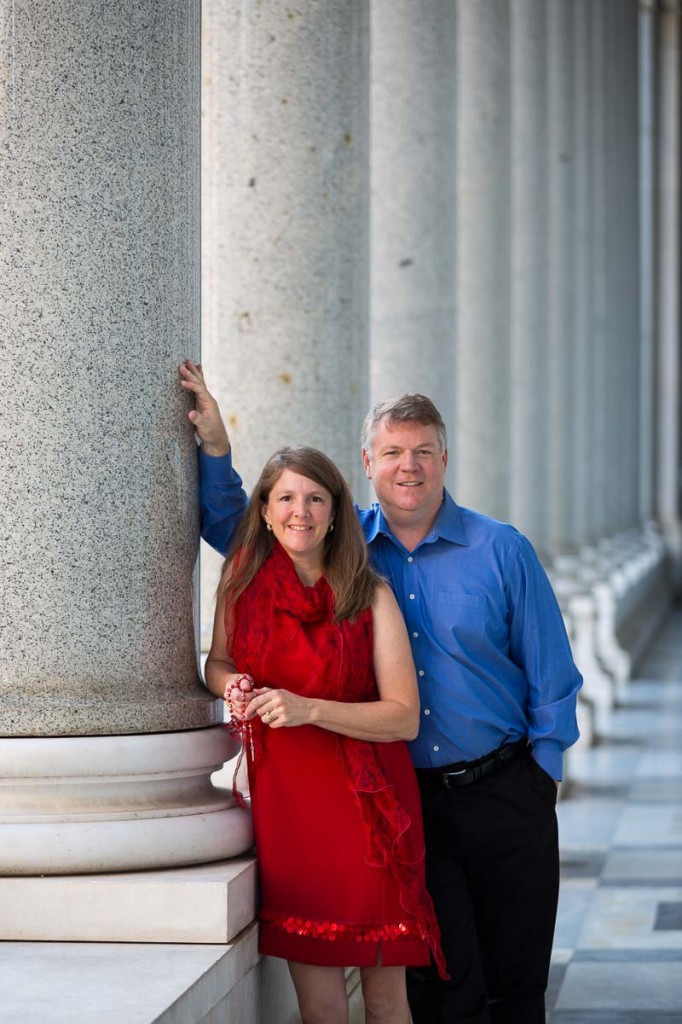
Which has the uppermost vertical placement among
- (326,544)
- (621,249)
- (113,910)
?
(621,249)

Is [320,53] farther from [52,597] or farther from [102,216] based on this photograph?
[52,597]

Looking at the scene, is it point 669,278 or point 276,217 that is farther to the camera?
point 669,278

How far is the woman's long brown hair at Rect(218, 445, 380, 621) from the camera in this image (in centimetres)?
1139

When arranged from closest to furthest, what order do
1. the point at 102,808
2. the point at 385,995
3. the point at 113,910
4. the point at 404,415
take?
the point at 113,910
the point at 102,808
the point at 385,995
the point at 404,415

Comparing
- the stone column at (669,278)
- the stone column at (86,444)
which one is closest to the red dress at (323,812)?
the stone column at (86,444)

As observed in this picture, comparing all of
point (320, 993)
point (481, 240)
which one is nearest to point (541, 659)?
point (320, 993)

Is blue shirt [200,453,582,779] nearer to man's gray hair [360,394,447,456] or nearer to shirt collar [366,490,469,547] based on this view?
shirt collar [366,490,469,547]

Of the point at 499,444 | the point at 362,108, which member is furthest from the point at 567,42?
the point at 362,108

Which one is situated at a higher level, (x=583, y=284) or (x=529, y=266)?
(x=583, y=284)

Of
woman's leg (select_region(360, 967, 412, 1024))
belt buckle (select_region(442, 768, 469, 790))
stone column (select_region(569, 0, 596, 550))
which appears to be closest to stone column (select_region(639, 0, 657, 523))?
stone column (select_region(569, 0, 596, 550))

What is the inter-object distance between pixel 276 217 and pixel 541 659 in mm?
5077

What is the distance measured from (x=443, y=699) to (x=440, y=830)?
3.07 ft

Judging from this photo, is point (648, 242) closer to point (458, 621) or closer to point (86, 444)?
point (458, 621)

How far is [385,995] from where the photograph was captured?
1139 centimetres
